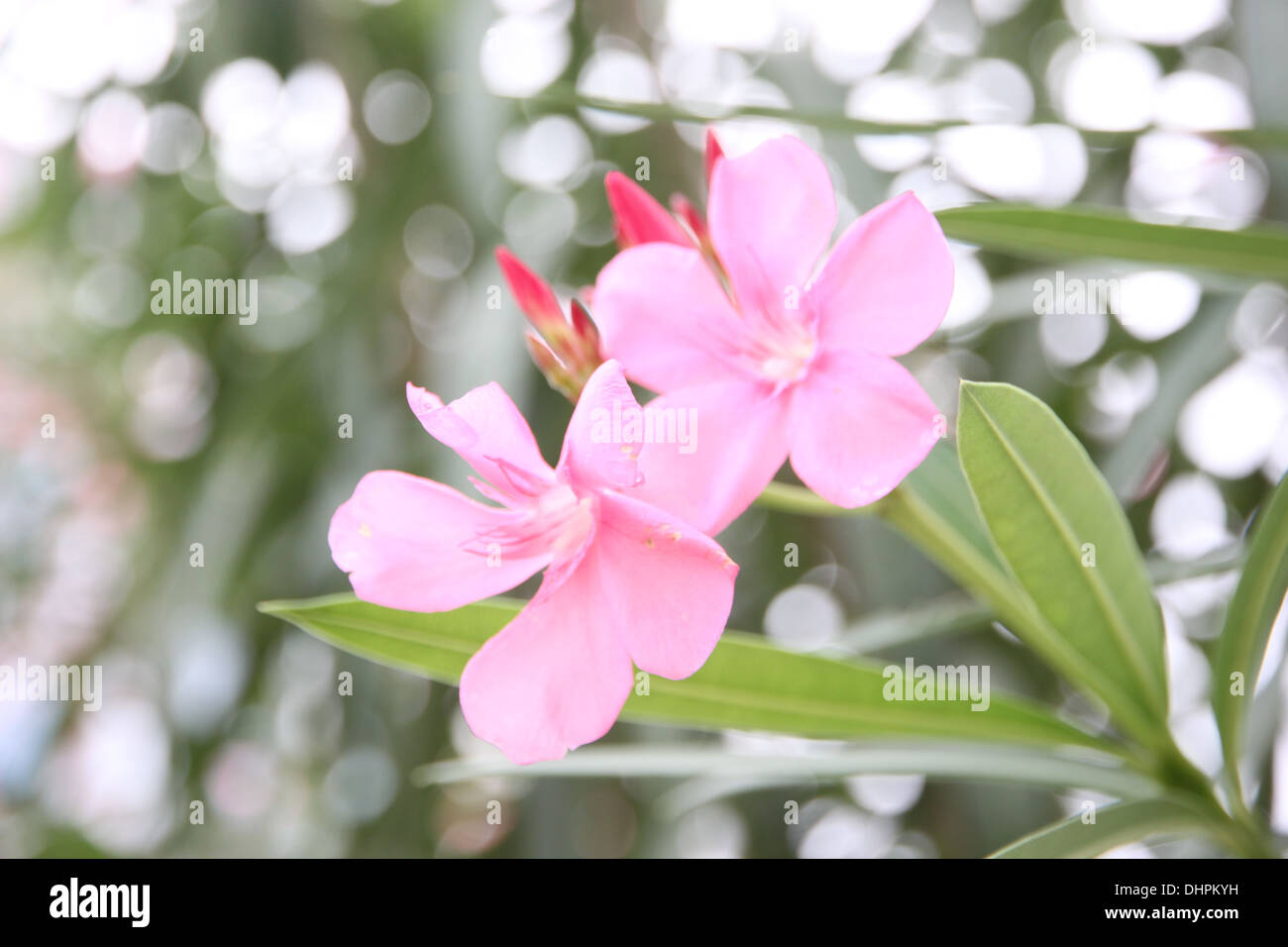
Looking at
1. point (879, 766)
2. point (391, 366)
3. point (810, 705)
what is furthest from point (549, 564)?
point (391, 366)

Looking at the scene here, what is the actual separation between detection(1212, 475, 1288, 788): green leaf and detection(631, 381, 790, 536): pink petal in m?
0.24

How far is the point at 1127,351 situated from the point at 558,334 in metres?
0.99

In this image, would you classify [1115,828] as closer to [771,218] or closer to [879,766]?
[879,766]

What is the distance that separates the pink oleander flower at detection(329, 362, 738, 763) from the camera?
39cm

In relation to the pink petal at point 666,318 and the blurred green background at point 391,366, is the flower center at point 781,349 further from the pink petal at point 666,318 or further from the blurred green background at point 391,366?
the blurred green background at point 391,366

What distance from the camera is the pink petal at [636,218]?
0.51 meters

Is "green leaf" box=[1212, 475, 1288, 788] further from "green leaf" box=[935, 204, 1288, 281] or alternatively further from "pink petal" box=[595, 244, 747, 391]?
"pink petal" box=[595, 244, 747, 391]

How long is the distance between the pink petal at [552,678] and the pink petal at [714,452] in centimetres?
5

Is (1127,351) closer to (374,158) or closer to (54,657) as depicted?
(374,158)

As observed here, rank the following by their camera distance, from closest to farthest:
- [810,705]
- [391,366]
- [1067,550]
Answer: [1067,550]
[810,705]
[391,366]

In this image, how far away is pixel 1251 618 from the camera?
0.55 meters

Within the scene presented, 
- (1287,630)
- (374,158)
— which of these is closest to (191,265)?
(374,158)

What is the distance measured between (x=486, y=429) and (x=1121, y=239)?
1.31 ft
